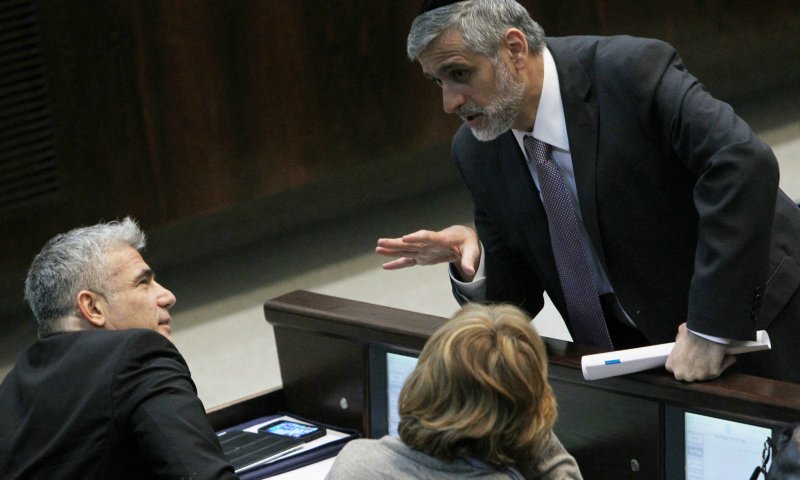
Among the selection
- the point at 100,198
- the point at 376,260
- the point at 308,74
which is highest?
the point at 308,74

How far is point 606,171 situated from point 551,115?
17 cm

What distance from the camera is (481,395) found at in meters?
1.96

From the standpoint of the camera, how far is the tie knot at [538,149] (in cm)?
269

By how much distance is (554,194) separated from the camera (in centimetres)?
268

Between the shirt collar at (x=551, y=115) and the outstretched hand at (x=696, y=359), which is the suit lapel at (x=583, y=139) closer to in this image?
the shirt collar at (x=551, y=115)

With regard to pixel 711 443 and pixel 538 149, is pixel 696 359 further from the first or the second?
pixel 538 149

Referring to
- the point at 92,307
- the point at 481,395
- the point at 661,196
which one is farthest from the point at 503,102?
the point at 92,307

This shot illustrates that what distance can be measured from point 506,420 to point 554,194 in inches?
32.1

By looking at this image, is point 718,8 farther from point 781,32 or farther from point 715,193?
point 715,193

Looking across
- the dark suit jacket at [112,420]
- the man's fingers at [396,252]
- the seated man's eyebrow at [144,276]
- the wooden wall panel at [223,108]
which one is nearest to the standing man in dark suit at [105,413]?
the dark suit jacket at [112,420]

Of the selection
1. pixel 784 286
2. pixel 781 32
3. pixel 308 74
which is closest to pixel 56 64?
pixel 308 74

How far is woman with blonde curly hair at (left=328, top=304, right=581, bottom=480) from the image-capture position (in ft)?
6.44

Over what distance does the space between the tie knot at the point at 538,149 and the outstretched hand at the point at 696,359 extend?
512 mm

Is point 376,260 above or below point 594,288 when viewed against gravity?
below
